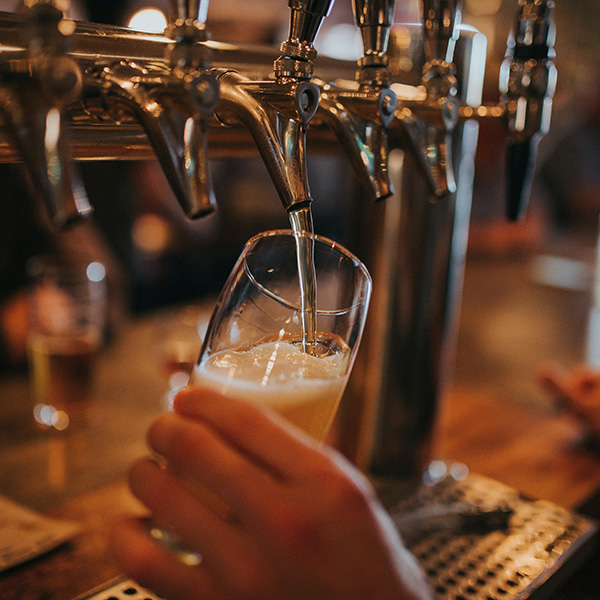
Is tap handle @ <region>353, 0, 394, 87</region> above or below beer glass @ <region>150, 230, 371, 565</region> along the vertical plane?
above

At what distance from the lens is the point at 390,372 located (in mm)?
1065

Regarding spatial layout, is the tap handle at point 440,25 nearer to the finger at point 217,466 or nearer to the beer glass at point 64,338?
the finger at point 217,466

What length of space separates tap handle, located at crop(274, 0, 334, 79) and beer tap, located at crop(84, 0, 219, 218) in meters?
0.10

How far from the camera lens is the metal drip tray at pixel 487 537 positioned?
772 millimetres

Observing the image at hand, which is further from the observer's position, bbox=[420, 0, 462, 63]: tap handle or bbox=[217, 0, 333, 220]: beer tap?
bbox=[420, 0, 462, 63]: tap handle

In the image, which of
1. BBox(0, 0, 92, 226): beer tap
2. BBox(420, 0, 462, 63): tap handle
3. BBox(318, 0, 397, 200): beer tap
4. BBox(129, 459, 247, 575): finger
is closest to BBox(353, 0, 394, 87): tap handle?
BBox(318, 0, 397, 200): beer tap

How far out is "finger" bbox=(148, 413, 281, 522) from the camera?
43 centimetres

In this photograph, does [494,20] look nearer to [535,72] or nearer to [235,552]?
[535,72]

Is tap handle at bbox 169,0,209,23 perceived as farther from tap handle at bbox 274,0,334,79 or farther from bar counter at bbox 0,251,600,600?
bar counter at bbox 0,251,600,600

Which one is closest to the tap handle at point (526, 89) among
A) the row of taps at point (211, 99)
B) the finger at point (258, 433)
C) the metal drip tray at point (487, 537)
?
the row of taps at point (211, 99)

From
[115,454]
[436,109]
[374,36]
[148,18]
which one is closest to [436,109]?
[436,109]

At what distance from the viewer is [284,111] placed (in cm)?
55

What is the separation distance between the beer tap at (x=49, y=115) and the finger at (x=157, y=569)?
8.9 inches

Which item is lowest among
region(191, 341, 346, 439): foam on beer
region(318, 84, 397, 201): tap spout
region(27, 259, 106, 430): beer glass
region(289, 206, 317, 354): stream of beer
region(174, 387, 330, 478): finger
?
region(27, 259, 106, 430): beer glass
